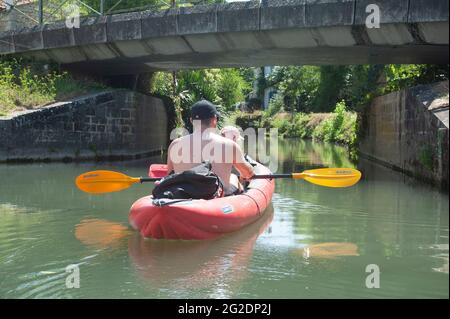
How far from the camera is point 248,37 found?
1334 cm

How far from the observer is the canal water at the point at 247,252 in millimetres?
4066

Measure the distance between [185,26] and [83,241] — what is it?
906 centimetres

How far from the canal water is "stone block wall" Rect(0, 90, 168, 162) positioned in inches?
232

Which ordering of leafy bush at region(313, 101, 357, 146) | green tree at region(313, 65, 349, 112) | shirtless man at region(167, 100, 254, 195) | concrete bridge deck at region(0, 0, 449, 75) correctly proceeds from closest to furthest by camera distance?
shirtless man at region(167, 100, 254, 195), concrete bridge deck at region(0, 0, 449, 75), leafy bush at region(313, 101, 357, 146), green tree at region(313, 65, 349, 112)

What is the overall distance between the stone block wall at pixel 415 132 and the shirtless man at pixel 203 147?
274 cm

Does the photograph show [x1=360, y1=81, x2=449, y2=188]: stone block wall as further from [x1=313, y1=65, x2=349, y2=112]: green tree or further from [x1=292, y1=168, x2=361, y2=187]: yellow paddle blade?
[x1=313, y1=65, x2=349, y2=112]: green tree

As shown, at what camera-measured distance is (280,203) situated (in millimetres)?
8617

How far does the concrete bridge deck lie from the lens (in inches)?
446

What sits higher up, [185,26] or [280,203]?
[185,26]

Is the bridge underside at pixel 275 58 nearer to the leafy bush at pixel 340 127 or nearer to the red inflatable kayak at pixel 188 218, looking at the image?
the red inflatable kayak at pixel 188 218

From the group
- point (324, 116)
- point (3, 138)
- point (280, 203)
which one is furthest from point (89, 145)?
point (324, 116)

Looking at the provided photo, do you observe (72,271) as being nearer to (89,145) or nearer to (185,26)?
(185,26)

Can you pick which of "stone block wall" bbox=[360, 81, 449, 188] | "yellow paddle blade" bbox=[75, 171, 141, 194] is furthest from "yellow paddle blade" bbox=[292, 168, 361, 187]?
"yellow paddle blade" bbox=[75, 171, 141, 194]

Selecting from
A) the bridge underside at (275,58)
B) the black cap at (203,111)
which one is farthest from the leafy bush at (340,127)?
the black cap at (203,111)
